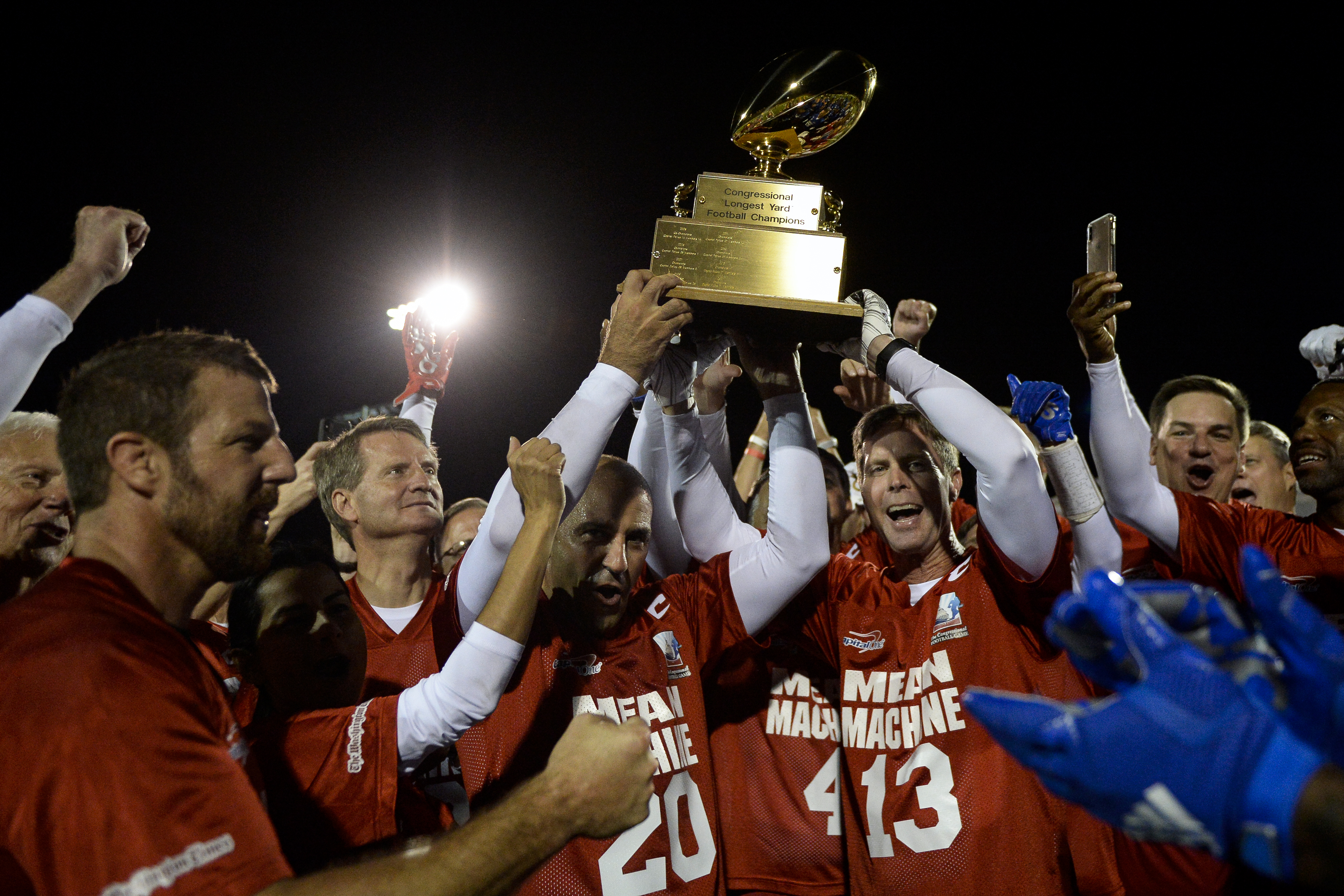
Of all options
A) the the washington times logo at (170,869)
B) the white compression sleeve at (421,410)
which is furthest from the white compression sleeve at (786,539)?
the white compression sleeve at (421,410)

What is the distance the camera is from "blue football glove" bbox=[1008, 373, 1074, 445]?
2.40 meters

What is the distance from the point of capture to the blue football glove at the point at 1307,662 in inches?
41.5

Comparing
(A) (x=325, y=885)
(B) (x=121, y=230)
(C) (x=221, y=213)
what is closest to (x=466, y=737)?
(A) (x=325, y=885)

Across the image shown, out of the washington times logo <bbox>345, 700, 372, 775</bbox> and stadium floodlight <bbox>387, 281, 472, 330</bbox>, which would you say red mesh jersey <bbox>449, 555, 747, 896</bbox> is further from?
stadium floodlight <bbox>387, 281, 472, 330</bbox>

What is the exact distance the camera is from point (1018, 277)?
27.1 ft

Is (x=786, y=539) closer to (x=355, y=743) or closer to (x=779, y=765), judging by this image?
(x=779, y=765)

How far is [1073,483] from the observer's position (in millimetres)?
→ 2350

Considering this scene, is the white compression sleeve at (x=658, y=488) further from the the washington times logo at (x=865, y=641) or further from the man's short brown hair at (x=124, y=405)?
the man's short brown hair at (x=124, y=405)

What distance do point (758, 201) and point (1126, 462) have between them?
3.96 ft

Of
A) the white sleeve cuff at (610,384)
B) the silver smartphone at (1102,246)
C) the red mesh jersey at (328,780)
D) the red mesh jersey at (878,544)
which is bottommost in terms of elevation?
the red mesh jersey at (328,780)

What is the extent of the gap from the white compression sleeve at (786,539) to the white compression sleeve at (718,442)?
38 centimetres

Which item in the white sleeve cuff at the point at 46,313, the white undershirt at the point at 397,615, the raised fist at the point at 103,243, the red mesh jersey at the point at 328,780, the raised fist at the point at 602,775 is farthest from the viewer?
the white undershirt at the point at 397,615

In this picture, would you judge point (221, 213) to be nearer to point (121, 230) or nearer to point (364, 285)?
point (364, 285)

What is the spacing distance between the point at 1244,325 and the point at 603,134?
5865mm
